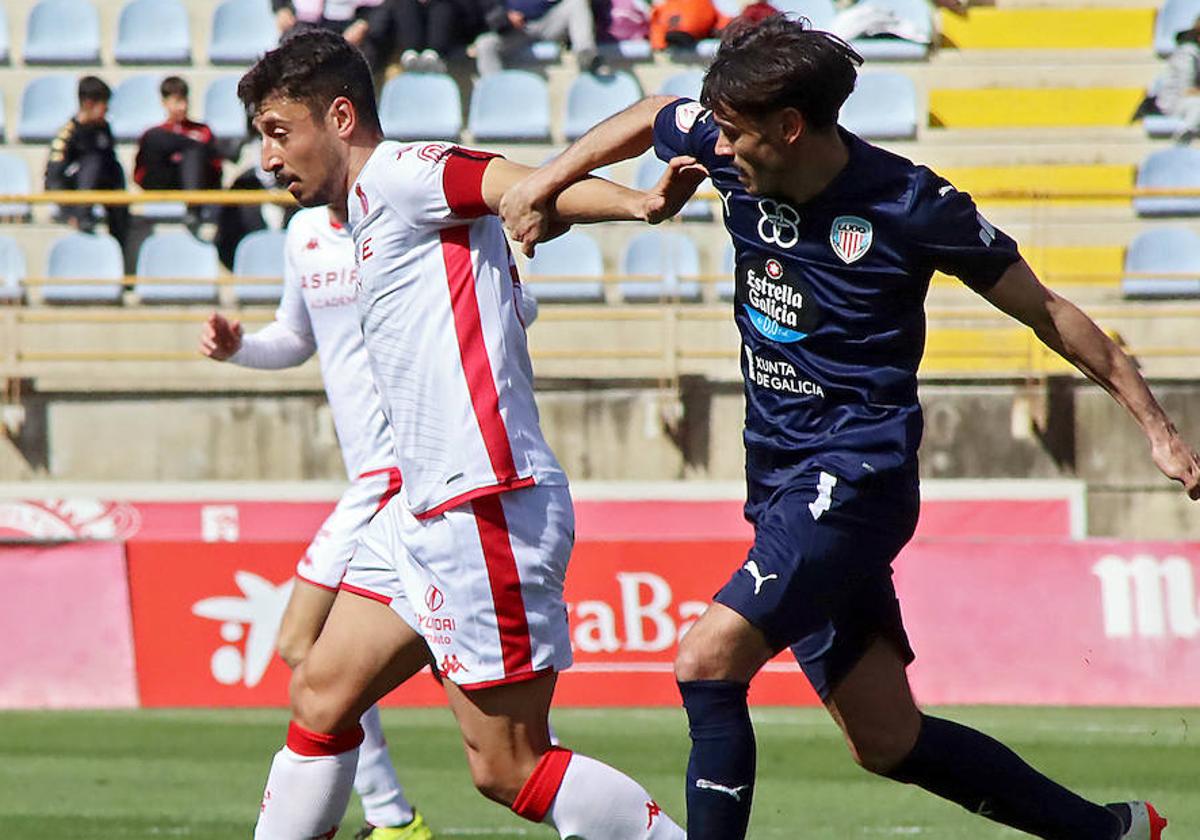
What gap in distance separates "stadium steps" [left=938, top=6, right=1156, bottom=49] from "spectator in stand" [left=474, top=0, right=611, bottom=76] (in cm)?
289

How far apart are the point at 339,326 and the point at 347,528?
2.23ft

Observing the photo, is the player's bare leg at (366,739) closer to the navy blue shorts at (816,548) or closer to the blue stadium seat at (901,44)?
the navy blue shorts at (816,548)

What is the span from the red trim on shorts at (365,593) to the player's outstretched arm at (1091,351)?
1630mm

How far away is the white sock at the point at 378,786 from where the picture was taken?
5918 mm

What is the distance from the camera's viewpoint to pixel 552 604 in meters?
4.27

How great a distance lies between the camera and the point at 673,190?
13.0ft

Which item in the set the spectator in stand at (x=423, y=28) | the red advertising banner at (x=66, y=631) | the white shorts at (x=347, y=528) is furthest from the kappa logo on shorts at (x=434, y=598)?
the spectator in stand at (x=423, y=28)

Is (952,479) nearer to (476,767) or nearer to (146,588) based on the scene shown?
(146,588)

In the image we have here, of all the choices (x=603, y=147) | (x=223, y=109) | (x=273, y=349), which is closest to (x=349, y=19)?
(x=223, y=109)

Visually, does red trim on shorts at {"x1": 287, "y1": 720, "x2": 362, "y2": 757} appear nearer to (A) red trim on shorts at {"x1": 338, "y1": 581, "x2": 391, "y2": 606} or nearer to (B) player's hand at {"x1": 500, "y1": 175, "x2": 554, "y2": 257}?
(A) red trim on shorts at {"x1": 338, "y1": 581, "x2": 391, "y2": 606}

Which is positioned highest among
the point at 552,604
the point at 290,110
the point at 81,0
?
the point at 81,0

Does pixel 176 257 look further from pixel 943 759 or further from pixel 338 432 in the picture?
pixel 943 759

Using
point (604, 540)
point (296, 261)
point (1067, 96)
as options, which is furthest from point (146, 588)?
point (1067, 96)

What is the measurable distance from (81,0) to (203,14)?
1.03 meters
